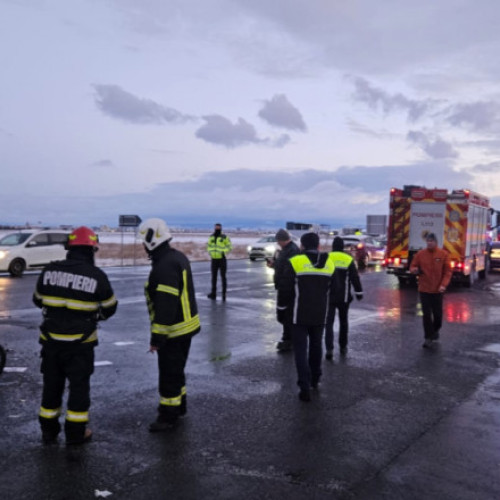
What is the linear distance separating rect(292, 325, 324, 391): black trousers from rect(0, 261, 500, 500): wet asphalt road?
0.70 ft

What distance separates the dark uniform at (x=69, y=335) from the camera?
4719mm

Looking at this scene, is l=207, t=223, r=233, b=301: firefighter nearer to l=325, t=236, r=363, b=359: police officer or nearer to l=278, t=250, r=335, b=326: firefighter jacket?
l=325, t=236, r=363, b=359: police officer

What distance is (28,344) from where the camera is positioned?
8.70m

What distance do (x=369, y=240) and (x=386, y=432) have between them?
93.4ft

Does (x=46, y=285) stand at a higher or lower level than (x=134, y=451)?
higher

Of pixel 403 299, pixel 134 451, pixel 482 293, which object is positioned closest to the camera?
pixel 134 451

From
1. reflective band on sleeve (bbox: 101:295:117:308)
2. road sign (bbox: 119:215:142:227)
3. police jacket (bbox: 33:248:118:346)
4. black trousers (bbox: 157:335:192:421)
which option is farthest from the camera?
road sign (bbox: 119:215:142:227)

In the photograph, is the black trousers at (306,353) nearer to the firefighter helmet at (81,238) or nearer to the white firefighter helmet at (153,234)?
the white firefighter helmet at (153,234)

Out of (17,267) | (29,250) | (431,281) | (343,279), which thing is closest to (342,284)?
(343,279)

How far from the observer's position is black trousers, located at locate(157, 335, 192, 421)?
16.9 ft

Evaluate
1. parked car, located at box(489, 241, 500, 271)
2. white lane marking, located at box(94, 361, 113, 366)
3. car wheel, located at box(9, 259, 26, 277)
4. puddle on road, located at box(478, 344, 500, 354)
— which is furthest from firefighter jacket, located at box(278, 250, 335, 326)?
parked car, located at box(489, 241, 500, 271)

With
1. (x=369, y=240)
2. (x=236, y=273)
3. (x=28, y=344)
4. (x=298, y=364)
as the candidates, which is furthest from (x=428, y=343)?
(x=369, y=240)

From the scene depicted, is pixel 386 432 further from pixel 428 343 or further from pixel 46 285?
pixel 428 343

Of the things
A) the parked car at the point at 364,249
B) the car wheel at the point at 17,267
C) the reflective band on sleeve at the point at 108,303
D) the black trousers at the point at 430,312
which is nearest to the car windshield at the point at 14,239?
the car wheel at the point at 17,267
